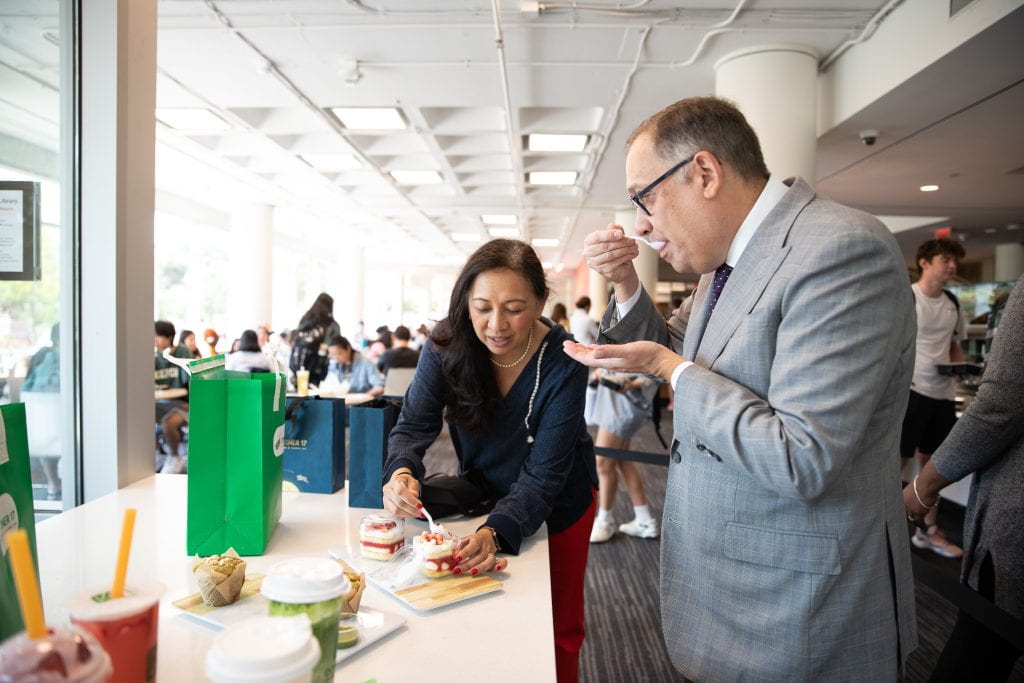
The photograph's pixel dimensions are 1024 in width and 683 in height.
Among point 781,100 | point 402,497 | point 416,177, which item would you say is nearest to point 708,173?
point 402,497

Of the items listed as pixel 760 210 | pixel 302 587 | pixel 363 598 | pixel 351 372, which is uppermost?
pixel 760 210

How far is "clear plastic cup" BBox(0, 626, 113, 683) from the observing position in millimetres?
438

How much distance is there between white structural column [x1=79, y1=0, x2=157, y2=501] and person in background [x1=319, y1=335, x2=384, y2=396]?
4172mm

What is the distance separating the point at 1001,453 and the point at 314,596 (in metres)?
1.66

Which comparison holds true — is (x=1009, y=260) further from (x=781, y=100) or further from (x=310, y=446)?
(x=310, y=446)

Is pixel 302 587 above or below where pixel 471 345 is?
below

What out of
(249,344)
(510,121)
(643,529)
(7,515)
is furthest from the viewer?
(510,121)

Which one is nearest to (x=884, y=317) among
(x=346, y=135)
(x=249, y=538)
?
(x=249, y=538)

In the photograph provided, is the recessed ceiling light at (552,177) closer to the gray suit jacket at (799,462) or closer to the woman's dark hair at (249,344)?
the woman's dark hair at (249,344)

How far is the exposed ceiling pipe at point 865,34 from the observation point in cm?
393

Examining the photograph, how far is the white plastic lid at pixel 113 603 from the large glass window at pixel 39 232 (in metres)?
1.30

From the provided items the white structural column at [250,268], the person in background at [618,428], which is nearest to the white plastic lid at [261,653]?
the person in background at [618,428]

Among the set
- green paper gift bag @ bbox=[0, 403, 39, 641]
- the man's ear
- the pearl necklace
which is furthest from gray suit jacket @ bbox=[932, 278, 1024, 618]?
green paper gift bag @ bbox=[0, 403, 39, 641]

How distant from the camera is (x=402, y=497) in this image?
1.46m
